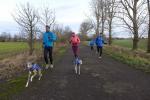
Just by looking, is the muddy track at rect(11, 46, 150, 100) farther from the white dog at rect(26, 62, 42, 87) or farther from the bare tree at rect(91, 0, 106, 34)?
the bare tree at rect(91, 0, 106, 34)

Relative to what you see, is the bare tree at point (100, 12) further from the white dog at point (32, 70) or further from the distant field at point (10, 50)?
the white dog at point (32, 70)

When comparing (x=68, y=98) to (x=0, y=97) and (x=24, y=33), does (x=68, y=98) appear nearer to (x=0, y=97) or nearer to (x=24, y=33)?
(x=0, y=97)

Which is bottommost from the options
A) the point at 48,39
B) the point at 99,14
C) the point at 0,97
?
the point at 0,97

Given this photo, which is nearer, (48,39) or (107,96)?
(107,96)

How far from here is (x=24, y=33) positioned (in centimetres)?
2872

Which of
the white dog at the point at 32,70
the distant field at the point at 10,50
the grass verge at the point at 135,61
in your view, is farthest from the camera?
the distant field at the point at 10,50

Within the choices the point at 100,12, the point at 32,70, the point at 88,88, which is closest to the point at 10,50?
the point at 100,12

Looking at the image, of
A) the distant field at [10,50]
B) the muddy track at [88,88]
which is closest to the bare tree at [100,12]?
the distant field at [10,50]

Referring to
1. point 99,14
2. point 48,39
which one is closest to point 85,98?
point 48,39

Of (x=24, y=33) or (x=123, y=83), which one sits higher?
(x=24, y=33)

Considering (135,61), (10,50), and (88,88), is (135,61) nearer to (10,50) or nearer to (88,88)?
(88,88)

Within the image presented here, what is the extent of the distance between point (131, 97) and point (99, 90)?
116cm

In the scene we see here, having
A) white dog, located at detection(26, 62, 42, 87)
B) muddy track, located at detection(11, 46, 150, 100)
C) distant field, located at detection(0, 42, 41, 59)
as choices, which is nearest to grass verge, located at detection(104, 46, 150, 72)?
muddy track, located at detection(11, 46, 150, 100)

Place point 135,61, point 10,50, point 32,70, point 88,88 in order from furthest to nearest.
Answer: point 10,50 < point 135,61 < point 32,70 < point 88,88
